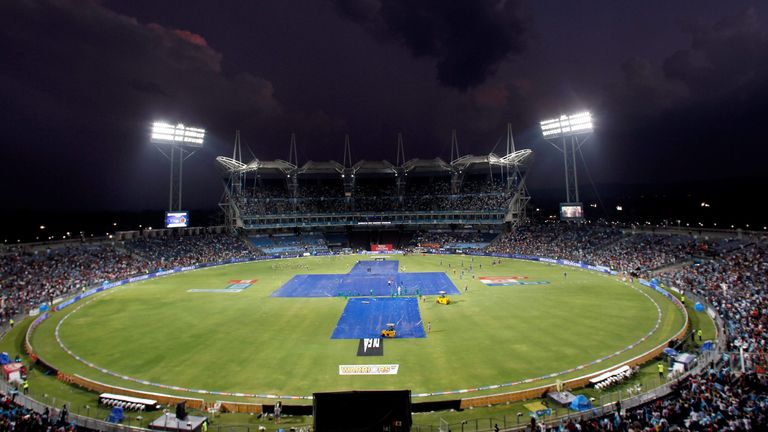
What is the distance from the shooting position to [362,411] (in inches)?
476

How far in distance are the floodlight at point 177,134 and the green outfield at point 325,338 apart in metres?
38.2

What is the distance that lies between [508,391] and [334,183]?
96.3 meters

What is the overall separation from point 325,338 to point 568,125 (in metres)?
68.2

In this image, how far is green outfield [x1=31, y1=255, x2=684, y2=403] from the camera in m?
23.1

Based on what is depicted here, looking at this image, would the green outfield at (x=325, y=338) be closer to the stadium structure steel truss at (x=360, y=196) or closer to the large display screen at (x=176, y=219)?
the large display screen at (x=176, y=219)

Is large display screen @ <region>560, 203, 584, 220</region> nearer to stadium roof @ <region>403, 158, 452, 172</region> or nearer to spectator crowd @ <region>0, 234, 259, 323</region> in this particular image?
stadium roof @ <region>403, 158, 452, 172</region>

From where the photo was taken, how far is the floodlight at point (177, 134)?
251 ft

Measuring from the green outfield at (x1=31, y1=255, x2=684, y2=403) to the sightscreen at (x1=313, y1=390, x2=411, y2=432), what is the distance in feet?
29.4

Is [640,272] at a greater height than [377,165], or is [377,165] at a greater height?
[377,165]

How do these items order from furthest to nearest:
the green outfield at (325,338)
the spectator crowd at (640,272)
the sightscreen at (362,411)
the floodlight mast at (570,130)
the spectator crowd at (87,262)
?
the floodlight mast at (570,130) < the spectator crowd at (87,262) < the green outfield at (325,338) < the spectator crowd at (640,272) < the sightscreen at (362,411)

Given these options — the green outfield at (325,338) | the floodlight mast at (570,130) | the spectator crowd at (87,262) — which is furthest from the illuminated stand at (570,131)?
the spectator crowd at (87,262)

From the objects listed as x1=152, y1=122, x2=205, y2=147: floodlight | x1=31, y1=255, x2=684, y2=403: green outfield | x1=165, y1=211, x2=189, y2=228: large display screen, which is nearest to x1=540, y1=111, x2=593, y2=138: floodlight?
x1=31, y1=255, x2=684, y2=403: green outfield

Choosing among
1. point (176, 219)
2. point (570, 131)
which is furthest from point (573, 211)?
point (176, 219)

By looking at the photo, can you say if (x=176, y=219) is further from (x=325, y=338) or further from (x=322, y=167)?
(x=325, y=338)
